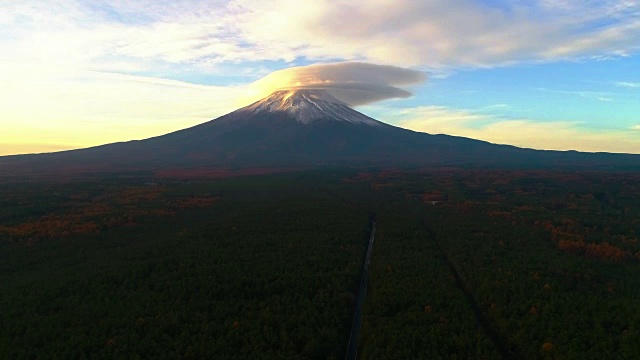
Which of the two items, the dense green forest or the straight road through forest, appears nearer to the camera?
the dense green forest

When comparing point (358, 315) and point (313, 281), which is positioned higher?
point (313, 281)

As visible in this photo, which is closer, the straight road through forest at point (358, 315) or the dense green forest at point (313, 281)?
the dense green forest at point (313, 281)

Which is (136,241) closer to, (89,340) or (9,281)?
(9,281)

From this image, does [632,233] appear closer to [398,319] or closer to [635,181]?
[398,319]

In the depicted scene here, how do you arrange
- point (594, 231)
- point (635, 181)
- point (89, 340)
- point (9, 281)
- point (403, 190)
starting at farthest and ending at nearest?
point (635, 181) → point (403, 190) → point (594, 231) → point (9, 281) → point (89, 340)

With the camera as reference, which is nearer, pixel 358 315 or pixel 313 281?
pixel 358 315

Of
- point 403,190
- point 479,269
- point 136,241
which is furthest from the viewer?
point 403,190

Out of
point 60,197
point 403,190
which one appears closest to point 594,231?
point 403,190

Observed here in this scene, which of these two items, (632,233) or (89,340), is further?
(632,233)
